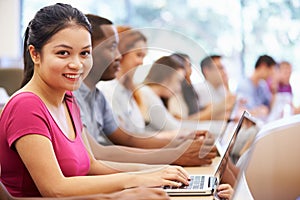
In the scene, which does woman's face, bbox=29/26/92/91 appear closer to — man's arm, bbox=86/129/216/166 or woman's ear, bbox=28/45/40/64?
woman's ear, bbox=28/45/40/64

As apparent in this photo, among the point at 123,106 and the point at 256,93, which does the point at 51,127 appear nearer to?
the point at 123,106

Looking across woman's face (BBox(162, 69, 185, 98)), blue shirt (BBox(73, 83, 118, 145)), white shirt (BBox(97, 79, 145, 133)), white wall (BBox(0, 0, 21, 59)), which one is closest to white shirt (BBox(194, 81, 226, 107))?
woman's face (BBox(162, 69, 185, 98))

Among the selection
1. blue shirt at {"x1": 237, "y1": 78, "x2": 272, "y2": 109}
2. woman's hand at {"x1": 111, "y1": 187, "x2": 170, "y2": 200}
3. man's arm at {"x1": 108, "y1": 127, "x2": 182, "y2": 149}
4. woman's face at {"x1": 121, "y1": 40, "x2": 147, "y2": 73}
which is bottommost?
blue shirt at {"x1": 237, "y1": 78, "x2": 272, "y2": 109}

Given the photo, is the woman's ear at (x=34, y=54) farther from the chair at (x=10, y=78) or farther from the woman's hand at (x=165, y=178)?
the chair at (x=10, y=78)

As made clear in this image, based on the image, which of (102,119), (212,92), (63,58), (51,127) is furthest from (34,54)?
(212,92)

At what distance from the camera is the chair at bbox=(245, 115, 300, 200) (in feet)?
6.41

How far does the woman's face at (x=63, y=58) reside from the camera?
4.60 feet

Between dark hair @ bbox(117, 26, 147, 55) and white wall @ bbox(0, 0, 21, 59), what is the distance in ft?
14.2

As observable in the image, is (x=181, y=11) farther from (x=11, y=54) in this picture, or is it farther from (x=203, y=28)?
(x=11, y=54)

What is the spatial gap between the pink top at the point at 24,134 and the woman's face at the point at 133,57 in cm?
126

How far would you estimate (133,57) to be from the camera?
2723 millimetres

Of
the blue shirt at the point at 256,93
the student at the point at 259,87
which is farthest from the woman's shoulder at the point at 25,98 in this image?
the blue shirt at the point at 256,93

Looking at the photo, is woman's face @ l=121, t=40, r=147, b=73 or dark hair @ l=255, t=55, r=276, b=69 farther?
dark hair @ l=255, t=55, r=276, b=69

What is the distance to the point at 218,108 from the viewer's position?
3.73 m
